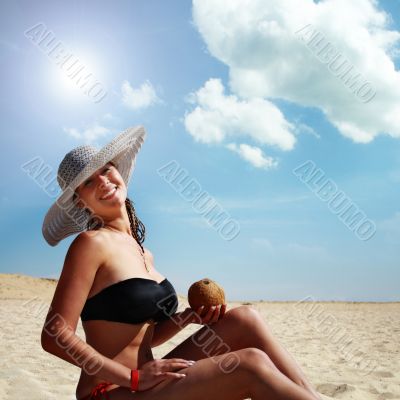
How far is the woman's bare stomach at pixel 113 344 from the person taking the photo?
8.10 ft

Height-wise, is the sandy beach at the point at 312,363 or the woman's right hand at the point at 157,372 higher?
the woman's right hand at the point at 157,372

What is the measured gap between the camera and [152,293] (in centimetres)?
255

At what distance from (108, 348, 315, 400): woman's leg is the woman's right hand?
2 centimetres

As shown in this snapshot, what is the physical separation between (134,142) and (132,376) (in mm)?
1694

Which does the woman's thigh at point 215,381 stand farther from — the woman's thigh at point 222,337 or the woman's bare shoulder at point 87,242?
the woman's bare shoulder at point 87,242

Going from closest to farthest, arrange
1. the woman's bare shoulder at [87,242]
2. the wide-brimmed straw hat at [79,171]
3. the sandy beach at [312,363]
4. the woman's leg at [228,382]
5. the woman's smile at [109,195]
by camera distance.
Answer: the woman's leg at [228,382] → the woman's bare shoulder at [87,242] → the woman's smile at [109,195] → the wide-brimmed straw hat at [79,171] → the sandy beach at [312,363]

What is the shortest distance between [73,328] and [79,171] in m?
1.04

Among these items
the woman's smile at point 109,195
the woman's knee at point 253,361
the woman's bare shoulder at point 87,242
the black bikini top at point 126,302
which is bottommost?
the woman's knee at point 253,361

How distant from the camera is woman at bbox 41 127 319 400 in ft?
7.35

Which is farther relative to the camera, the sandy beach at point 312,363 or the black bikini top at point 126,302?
the sandy beach at point 312,363

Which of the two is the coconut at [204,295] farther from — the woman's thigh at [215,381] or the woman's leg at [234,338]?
the woman's thigh at [215,381]

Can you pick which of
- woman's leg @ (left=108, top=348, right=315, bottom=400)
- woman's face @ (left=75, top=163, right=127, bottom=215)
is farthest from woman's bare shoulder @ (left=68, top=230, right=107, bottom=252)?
woman's leg @ (left=108, top=348, right=315, bottom=400)

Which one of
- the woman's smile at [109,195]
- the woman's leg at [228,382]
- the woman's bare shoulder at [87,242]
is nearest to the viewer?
the woman's leg at [228,382]

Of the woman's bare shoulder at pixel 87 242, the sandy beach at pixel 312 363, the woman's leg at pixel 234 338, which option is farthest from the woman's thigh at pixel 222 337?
the sandy beach at pixel 312 363
